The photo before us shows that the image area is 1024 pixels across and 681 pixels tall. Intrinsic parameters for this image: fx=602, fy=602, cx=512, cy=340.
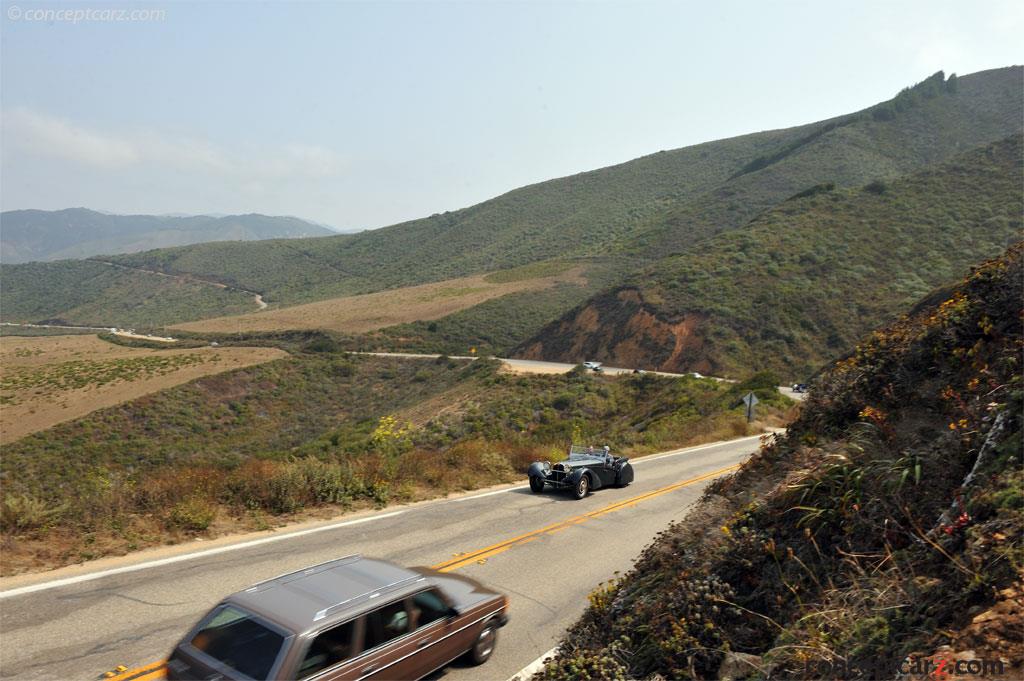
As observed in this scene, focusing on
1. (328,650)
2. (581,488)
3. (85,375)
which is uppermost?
(85,375)

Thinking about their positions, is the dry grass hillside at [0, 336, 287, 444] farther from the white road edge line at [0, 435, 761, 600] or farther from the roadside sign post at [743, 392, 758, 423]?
the roadside sign post at [743, 392, 758, 423]

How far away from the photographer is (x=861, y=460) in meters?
6.84

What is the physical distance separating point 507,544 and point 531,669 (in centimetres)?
413

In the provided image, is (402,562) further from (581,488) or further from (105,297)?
(105,297)

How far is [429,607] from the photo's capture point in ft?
20.6

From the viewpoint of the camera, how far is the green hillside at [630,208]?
323 feet

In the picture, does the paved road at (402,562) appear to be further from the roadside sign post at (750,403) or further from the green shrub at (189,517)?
the roadside sign post at (750,403)

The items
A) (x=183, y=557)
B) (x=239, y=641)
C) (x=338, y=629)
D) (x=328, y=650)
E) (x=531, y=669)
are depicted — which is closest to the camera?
(x=239, y=641)

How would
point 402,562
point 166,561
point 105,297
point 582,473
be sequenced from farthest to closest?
1. point 105,297
2. point 582,473
3. point 402,562
4. point 166,561

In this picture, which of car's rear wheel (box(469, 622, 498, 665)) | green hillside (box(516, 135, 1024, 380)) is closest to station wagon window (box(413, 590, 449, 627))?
car's rear wheel (box(469, 622, 498, 665))

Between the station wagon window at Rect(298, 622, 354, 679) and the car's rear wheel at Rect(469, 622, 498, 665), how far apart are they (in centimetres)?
208

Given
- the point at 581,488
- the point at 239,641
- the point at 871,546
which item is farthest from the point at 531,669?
the point at 581,488

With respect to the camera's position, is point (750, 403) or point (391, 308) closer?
point (750, 403)

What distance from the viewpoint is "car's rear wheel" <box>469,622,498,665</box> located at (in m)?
6.95
